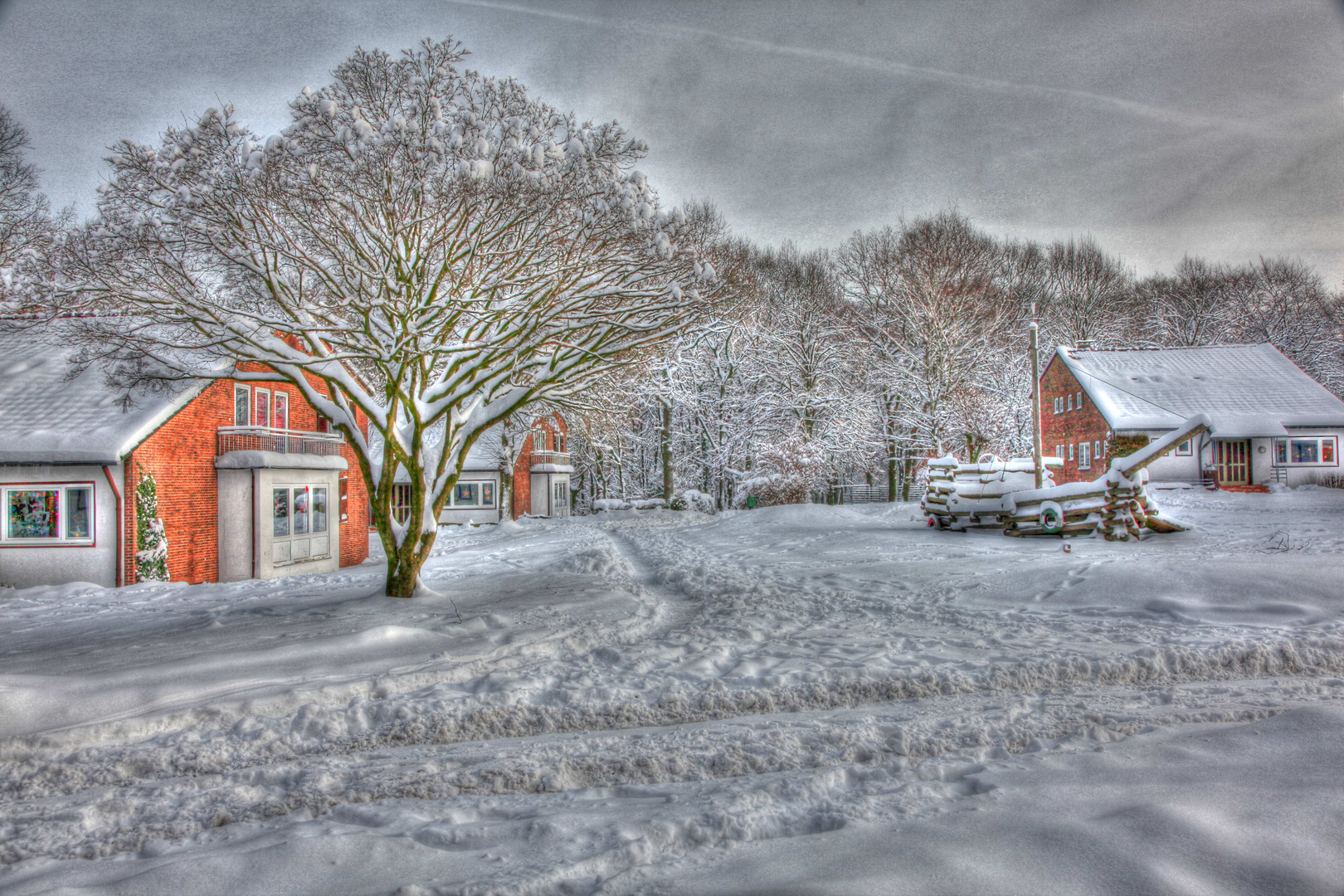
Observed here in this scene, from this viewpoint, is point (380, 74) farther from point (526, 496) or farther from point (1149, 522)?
point (526, 496)

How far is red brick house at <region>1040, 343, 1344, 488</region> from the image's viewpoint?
2711cm

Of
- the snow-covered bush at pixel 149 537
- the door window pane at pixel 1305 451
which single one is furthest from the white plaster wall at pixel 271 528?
the door window pane at pixel 1305 451

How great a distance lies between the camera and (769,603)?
9797 millimetres

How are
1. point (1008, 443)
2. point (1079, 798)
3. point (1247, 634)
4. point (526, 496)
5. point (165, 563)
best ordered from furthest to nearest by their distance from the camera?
point (526, 496) → point (1008, 443) → point (165, 563) → point (1247, 634) → point (1079, 798)

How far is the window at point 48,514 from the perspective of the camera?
1386 centimetres

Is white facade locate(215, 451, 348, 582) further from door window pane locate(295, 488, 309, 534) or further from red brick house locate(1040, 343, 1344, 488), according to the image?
red brick house locate(1040, 343, 1344, 488)

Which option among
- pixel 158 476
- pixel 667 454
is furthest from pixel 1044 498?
pixel 158 476

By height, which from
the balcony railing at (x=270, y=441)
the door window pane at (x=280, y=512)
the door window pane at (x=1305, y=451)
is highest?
the balcony railing at (x=270, y=441)

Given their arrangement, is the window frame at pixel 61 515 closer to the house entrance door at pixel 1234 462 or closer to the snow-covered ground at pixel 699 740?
the snow-covered ground at pixel 699 740

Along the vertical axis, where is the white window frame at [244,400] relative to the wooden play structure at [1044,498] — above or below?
above

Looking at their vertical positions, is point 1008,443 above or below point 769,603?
above

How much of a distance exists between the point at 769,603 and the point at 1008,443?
2531 centimetres

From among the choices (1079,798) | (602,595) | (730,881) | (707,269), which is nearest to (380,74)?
(707,269)

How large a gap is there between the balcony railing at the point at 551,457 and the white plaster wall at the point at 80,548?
953 inches
